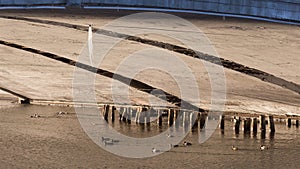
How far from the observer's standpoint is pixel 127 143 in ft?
87.8

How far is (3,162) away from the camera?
24.4m

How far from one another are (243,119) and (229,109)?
3.34 ft

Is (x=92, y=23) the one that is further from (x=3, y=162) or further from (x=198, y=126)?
(x=3, y=162)

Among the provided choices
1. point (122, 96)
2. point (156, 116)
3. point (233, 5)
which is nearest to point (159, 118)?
point (156, 116)

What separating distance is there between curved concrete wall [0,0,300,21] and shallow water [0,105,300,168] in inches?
228

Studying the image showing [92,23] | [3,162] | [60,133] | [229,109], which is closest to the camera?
[3,162]

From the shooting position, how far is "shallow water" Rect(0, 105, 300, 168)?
2447cm

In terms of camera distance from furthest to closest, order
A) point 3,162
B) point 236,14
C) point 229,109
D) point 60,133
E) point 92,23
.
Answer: point 236,14 → point 92,23 → point 229,109 → point 60,133 → point 3,162

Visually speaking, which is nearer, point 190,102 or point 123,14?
point 190,102

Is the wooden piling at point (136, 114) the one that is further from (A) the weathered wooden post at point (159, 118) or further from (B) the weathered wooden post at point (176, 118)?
(B) the weathered wooden post at point (176, 118)

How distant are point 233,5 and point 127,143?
962 centimetres

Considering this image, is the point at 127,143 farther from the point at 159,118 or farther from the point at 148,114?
the point at 148,114

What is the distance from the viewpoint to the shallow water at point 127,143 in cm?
2447

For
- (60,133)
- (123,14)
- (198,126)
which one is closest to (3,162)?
(60,133)
